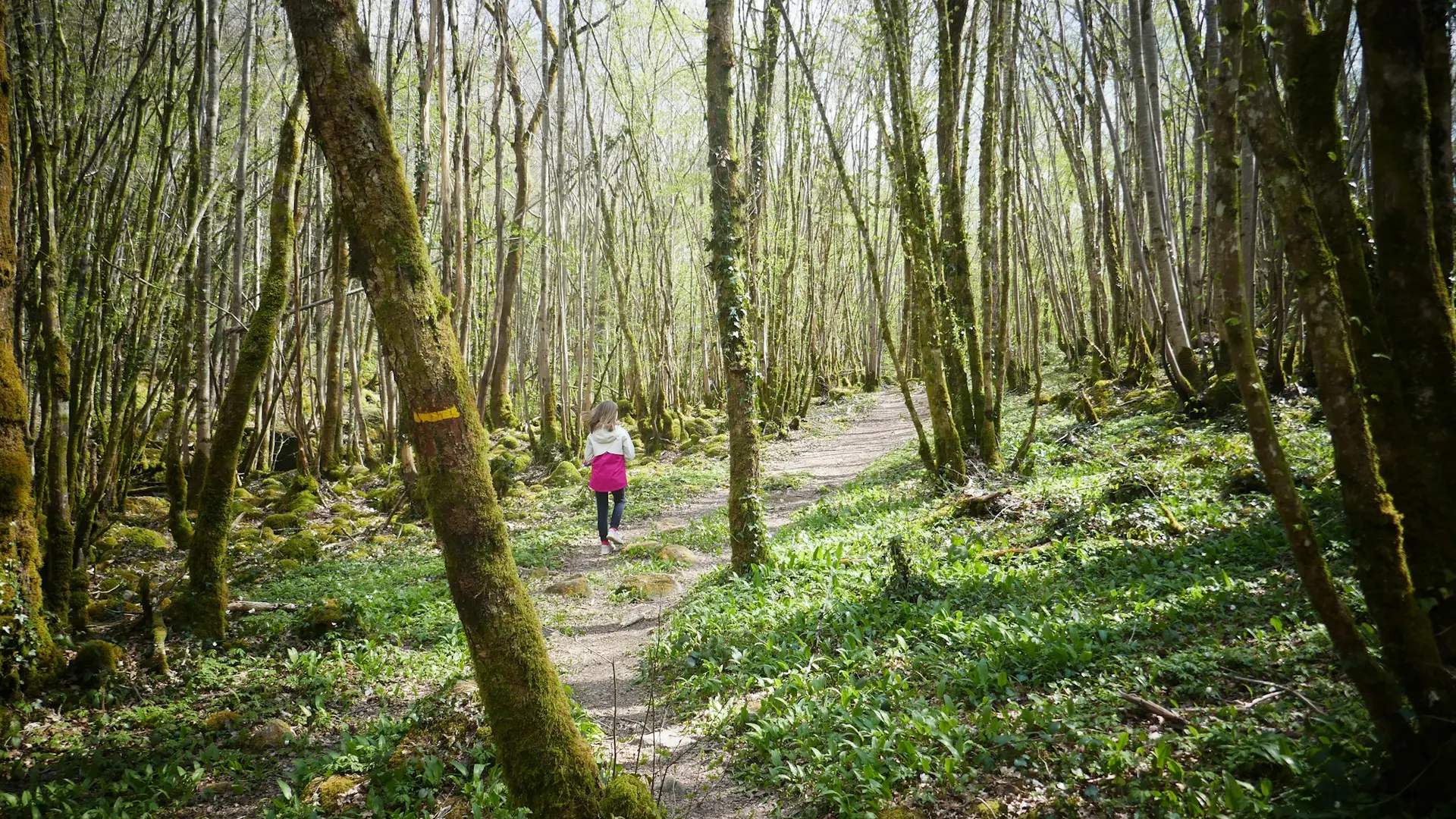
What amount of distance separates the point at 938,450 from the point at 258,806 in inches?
256

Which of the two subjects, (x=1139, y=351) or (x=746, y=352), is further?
(x=1139, y=351)

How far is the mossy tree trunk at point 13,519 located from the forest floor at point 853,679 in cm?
25

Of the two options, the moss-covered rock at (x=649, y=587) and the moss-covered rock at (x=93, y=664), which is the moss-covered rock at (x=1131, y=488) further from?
the moss-covered rock at (x=93, y=664)

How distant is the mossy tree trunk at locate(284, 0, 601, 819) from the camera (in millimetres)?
2270

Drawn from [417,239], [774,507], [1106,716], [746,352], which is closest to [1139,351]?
[774,507]

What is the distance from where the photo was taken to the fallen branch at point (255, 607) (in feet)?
17.5

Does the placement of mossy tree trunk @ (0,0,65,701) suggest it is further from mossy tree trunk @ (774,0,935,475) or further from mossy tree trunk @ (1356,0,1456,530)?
mossy tree trunk @ (774,0,935,475)

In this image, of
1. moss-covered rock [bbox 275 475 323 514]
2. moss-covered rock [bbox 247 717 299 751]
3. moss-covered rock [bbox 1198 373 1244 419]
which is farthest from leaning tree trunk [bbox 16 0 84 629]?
moss-covered rock [bbox 1198 373 1244 419]

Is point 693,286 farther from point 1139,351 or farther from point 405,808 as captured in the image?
point 405,808

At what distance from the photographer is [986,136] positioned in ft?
25.1

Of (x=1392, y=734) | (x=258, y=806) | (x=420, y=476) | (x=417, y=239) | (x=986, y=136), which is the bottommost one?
(x=258, y=806)

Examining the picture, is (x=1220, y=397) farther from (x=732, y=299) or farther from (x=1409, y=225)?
(x=1409, y=225)

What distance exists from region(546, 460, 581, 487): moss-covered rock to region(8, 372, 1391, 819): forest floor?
15.4ft

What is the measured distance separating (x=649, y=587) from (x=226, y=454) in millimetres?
3329
